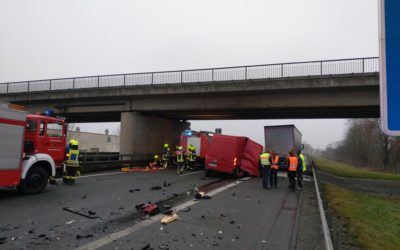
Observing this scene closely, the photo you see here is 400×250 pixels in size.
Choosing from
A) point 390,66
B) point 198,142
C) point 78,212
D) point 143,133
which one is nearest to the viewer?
point 390,66

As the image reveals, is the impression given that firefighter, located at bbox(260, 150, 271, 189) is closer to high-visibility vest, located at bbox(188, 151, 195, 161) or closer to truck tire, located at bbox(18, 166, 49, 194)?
high-visibility vest, located at bbox(188, 151, 195, 161)

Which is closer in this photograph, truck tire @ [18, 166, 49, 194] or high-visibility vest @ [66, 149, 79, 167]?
truck tire @ [18, 166, 49, 194]

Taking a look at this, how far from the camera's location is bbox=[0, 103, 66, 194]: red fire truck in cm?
927

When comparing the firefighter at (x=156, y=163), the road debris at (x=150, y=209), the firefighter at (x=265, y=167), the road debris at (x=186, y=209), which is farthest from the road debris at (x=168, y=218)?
the firefighter at (x=156, y=163)

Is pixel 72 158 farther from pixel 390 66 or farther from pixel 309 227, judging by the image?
pixel 390 66

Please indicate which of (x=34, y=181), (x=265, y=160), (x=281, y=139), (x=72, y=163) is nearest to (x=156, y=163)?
(x=281, y=139)

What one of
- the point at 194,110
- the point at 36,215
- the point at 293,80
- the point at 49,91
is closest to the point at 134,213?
the point at 36,215

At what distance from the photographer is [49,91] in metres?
29.5

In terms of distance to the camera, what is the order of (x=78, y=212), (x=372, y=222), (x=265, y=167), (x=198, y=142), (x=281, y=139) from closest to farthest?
(x=78, y=212), (x=372, y=222), (x=265, y=167), (x=281, y=139), (x=198, y=142)

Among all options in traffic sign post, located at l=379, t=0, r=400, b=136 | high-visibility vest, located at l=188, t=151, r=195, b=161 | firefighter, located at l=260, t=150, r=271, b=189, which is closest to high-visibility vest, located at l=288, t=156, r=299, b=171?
firefighter, located at l=260, t=150, r=271, b=189

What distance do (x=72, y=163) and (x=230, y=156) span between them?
8.91 m

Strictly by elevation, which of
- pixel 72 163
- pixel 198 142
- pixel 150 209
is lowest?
pixel 150 209

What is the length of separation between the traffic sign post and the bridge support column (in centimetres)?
2597

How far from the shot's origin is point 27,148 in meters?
10.8
